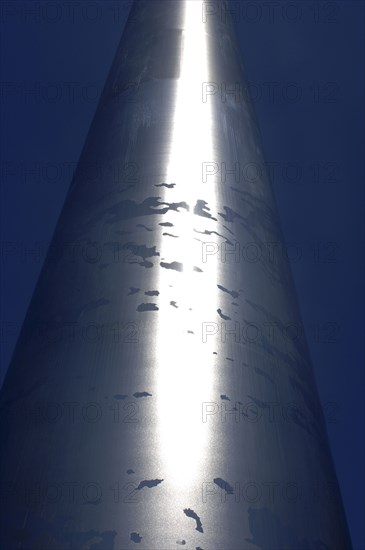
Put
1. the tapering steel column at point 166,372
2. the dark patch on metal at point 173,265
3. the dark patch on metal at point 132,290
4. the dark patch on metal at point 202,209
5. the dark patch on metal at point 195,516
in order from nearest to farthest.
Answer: the dark patch on metal at point 195,516 → the tapering steel column at point 166,372 → the dark patch on metal at point 132,290 → the dark patch on metal at point 173,265 → the dark patch on metal at point 202,209

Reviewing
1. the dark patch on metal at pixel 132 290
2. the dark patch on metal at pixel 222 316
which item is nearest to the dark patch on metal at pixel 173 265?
the dark patch on metal at pixel 132 290

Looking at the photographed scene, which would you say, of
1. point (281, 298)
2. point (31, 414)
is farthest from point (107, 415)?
point (281, 298)

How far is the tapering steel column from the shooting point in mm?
3100

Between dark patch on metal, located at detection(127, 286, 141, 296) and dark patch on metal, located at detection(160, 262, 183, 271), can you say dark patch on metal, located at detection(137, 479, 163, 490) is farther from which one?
dark patch on metal, located at detection(160, 262, 183, 271)

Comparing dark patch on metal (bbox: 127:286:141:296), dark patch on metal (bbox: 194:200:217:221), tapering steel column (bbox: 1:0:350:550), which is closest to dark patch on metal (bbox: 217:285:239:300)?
tapering steel column (bbox: 1:0:350:550)

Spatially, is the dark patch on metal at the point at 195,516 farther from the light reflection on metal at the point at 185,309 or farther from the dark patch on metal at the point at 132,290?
the dark patch on metal at the point at 132,290

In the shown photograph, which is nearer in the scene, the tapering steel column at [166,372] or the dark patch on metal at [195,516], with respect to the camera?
the dark patch on metal at [195,516]

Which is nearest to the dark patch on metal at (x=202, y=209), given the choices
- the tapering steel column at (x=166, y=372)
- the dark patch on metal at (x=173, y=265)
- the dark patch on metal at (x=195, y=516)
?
the tapering steel column at (x=166, y=372)

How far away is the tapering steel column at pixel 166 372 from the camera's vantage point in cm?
310

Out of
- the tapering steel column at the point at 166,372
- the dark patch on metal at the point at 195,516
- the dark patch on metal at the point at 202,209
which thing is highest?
the dark patch on metal at the point at 202,209

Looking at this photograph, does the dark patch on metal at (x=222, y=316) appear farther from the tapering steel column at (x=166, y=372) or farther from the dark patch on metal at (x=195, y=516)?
the dark patch on metal at (x=195, y=516)

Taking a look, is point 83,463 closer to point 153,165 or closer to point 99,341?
point 99,341

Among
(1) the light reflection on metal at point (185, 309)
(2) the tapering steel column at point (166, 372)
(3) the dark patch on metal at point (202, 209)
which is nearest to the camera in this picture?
(2) the tapering steel column at point (166, 372)

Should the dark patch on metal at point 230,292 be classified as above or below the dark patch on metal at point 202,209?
below
